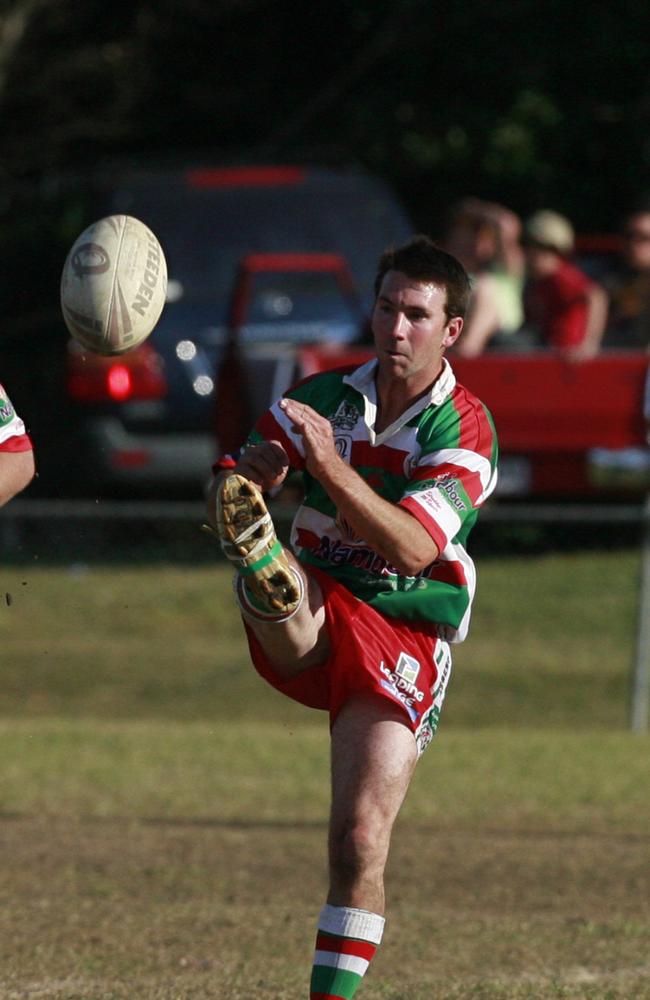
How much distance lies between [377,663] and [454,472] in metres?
0.55

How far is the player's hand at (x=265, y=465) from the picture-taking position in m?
4.88

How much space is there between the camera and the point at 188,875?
7.34m

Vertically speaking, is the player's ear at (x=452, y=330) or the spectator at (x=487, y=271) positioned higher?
the spectator at (x=487, y=271)

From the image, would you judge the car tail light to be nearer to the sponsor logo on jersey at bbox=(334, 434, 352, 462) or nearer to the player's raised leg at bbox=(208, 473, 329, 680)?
the sponsor logo on jersey at bbox=(334, 434, 352, 462)

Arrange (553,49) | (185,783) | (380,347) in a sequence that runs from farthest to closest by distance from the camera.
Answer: (553,49) → (185,783) → (380,347)

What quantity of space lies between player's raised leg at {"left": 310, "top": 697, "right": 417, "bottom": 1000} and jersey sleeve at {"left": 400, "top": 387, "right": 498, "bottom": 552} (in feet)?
2.01

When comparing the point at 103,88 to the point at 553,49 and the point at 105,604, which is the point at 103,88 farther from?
the point at 105,604

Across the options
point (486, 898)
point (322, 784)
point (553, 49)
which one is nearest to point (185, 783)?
point (322, 784)

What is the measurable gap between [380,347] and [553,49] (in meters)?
13.4

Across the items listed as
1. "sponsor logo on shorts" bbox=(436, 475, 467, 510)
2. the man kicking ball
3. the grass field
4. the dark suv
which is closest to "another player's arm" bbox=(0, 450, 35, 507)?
the man kicking ball

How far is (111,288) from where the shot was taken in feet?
17.4

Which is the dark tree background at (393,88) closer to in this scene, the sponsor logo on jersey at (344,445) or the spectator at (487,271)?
the spectator at (487,271)

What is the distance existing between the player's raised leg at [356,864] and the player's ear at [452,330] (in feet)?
3.70

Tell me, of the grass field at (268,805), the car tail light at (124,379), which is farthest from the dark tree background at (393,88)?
the grass field at (268,805)
